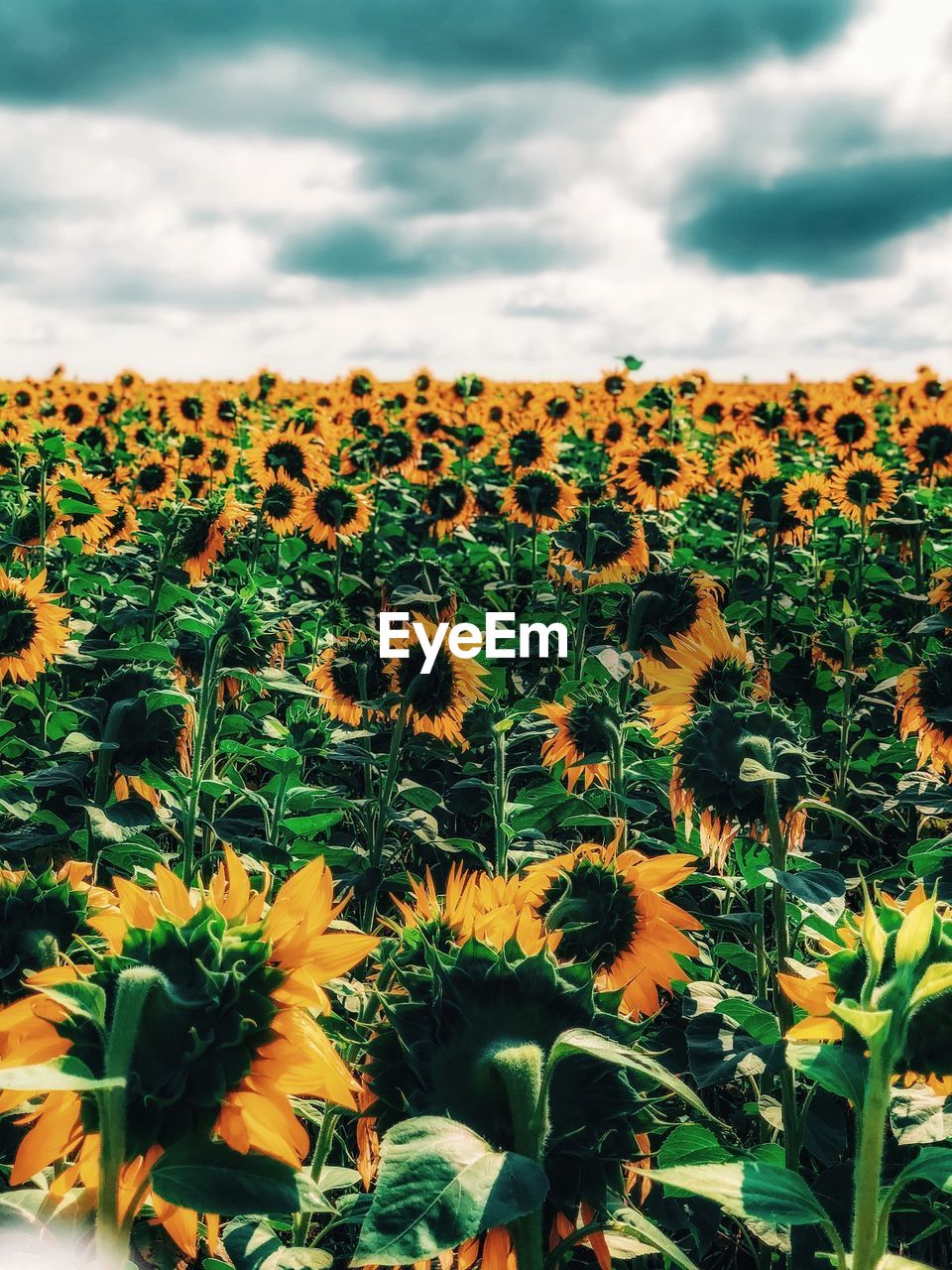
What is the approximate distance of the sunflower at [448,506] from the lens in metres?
6.28

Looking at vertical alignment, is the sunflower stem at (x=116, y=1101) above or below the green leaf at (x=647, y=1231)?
above

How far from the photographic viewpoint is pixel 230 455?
22.7 ft

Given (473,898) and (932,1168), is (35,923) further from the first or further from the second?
(932,1168)

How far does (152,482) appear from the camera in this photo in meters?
6.84

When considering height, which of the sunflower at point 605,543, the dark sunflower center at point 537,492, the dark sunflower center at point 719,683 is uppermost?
the dark sunflower center at point 537,492

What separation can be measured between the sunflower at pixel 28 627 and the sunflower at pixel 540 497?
288 cm

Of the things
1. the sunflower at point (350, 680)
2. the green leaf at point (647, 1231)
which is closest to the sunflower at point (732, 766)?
the green leaf at point (647, 1231)

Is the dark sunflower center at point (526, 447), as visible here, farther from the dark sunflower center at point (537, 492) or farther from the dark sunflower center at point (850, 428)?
the dark sunflower center at point (850, 428)

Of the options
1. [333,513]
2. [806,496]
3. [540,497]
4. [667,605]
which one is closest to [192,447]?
[333,513]

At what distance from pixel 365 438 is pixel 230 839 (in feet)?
20.3

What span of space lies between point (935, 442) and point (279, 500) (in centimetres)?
397

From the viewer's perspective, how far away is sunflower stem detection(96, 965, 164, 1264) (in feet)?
2.11

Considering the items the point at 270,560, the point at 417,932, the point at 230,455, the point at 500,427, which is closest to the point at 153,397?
the point at 500,427

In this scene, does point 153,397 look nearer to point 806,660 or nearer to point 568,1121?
point 806,660
